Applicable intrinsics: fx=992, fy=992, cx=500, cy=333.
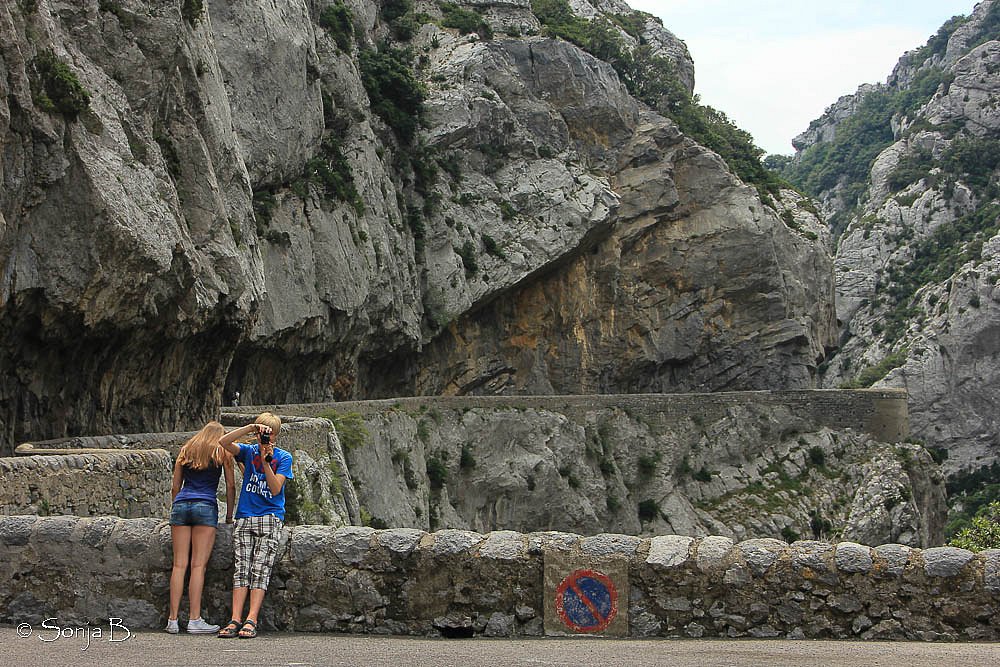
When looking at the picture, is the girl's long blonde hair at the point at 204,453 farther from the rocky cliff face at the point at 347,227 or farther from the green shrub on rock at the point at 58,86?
the green shrub on rock at the point at 58,86

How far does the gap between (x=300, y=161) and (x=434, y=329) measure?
40.5 ft

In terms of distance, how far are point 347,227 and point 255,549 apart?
31.7m

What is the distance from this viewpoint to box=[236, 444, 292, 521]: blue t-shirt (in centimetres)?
822

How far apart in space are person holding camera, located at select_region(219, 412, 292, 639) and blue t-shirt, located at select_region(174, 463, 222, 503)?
24 cm

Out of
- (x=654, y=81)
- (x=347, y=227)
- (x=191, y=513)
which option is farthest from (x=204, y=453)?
(x=654, y=81)

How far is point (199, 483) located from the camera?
328 inches

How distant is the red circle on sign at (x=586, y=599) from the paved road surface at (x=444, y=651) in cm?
21

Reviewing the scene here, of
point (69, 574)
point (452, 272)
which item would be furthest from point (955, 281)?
point (69, 574)

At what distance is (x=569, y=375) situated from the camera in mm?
52406

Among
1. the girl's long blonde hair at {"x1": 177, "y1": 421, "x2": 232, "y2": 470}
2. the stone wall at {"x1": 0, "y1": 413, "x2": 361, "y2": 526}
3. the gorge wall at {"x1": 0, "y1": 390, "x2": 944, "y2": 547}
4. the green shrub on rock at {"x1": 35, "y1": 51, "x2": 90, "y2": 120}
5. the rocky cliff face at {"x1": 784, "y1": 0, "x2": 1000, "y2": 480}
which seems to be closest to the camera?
the girl's long blonde hair at {"x1": 177, "y1": 421, "x2": 232, "y2": 470}

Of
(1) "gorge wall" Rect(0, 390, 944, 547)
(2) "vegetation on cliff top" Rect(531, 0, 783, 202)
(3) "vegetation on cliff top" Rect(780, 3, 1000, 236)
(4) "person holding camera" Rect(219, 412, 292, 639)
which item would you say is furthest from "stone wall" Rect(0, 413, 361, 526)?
(3) "vegetation on cliff top" Rect(780, 3, 1000, 236)

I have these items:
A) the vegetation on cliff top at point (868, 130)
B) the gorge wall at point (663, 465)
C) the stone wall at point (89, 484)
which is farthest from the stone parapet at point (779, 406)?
the vegetation on cliff top at point (868, 130)

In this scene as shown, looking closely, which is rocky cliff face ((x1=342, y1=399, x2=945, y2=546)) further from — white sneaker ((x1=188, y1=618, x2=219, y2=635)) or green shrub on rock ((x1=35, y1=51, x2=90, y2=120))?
white sneaker ((x1=188, y1=618, x2=219, y2=635))

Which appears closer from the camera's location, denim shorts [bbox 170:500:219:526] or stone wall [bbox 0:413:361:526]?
denim shorts [bbox 170:500:219:526]
